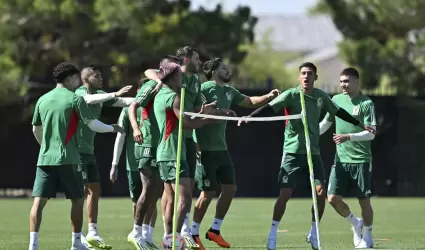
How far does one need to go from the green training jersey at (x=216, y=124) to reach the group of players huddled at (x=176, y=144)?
0.01 m

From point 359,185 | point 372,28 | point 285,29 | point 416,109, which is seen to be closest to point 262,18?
point 285,29

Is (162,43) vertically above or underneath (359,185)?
above

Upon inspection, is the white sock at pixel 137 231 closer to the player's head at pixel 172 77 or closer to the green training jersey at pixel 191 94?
the green training jersey at pixel 191 94

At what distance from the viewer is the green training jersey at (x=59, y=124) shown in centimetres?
1334

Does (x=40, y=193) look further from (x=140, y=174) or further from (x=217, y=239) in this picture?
(x=217, y=239)

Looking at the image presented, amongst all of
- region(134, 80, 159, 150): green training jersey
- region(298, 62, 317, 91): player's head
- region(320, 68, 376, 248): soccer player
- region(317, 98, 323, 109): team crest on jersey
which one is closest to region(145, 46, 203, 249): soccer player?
region(134, 80, 159, 150): green training jersey

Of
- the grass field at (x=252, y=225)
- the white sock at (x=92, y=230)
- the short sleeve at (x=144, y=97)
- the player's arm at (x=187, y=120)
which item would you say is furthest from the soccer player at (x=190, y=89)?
the grass field at (x=252, y=225)

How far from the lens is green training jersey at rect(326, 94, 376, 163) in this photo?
621 inches

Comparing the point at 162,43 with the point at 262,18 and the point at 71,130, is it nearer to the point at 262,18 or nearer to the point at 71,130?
the point at 71,130

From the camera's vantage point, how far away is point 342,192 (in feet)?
52.1

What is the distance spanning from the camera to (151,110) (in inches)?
586

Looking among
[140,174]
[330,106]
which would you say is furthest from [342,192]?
[140,174]

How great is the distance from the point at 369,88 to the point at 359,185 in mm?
22507

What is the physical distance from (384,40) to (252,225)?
1966 cm
